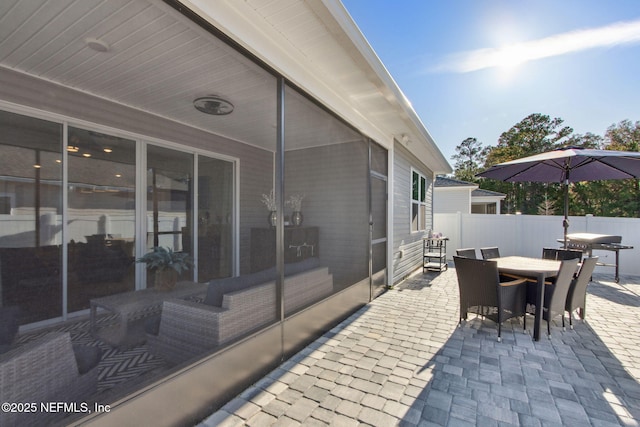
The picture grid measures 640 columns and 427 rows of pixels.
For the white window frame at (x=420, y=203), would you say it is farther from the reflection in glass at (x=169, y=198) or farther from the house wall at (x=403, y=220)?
Result: the reflection in glass at (x=169, y=198)

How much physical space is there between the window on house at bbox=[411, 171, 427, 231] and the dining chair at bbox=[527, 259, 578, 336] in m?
3.53

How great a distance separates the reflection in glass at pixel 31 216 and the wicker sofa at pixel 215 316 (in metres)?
1.71

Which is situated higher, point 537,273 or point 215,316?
point 537,273

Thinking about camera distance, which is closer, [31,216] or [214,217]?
[31,216]

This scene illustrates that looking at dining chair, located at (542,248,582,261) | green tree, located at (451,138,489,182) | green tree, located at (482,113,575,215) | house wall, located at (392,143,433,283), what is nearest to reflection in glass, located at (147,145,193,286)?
house wall, located at (392,143,433,283)

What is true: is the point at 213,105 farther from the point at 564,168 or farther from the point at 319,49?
the point at 564,168

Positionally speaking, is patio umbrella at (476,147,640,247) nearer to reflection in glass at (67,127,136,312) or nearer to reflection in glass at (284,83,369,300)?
reflection in glass at (284,83,369,300)

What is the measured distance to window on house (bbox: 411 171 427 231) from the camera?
699cm

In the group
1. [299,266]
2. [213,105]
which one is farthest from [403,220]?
[213,105]

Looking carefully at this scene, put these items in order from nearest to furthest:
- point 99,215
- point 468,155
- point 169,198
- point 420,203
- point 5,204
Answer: point 5,204 → point 99,215 → point 169,198 → point 420,203 → point 468,155

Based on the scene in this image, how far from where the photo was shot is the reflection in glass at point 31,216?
9.73ft

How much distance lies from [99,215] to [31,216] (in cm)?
65

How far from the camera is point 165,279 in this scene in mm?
3301

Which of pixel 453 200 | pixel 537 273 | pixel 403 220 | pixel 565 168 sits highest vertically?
pixel 565 168
